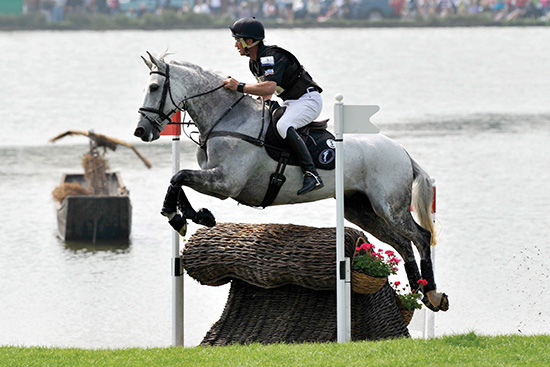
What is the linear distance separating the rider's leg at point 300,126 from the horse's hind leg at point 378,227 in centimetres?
83

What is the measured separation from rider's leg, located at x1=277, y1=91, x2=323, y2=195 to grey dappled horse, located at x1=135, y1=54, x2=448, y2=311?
12 cm

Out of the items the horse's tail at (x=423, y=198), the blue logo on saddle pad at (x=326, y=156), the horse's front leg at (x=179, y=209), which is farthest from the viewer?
Answer: the horse's tail at (x=423, y=198)

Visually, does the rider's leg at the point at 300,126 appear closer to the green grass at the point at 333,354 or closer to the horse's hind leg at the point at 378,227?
the horse's hind leg at the point at 378,227

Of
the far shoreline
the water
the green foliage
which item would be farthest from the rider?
the far shoreline

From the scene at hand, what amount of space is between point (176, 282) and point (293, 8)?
61304 mm

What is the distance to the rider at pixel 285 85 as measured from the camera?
8898 mm

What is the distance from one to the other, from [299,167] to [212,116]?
0.83 metres

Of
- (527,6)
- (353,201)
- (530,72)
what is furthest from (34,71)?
(353,201)

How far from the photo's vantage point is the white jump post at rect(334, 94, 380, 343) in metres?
8.54

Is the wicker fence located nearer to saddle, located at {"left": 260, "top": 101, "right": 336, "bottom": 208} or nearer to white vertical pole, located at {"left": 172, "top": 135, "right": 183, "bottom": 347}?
white vertical pole, located at {"left": 172, "top": 135, "right": 183, "bottom": 347}

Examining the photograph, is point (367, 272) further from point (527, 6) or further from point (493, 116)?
point (527, 6)

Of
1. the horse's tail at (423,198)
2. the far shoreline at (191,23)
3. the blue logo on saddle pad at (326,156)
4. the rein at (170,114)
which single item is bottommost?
the far shoreline at (191,23)

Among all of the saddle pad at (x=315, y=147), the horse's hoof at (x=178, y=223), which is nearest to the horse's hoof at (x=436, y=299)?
the saddle pad at (x=315, y=147)

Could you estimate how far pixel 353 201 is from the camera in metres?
9.81
